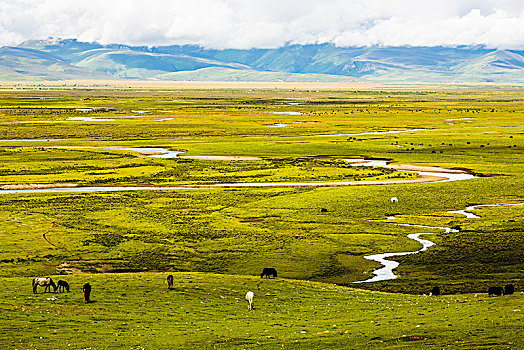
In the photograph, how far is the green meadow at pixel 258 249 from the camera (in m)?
25.5

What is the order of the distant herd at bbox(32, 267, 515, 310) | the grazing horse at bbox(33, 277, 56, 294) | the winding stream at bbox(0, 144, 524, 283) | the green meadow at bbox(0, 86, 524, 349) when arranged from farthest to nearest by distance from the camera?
the winding stream at bbox(0, 144, 524, 283) < the grazing horse at bbox(33, 277, 56, 294) < the distant herd at bbox(32, 267, 515, 310) < the green meadow at bbox(0, 86, 524, 349)

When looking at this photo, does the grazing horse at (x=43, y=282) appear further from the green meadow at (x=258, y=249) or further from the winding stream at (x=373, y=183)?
the winding stream at (x=373, y=183)

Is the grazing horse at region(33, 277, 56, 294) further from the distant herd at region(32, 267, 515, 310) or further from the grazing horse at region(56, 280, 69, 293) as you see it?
the grazing horse at region(56, 280, 69, 293)

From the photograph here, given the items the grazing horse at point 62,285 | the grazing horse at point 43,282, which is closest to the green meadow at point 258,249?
the grazing horse at point 62,285

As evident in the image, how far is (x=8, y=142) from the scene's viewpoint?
115625 millimetres

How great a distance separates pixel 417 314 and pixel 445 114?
169 metres

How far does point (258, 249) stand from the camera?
45875 mm

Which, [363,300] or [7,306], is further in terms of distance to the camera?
[363,300]

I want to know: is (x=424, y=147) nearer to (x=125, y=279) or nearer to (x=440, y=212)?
(x=440, y=212)

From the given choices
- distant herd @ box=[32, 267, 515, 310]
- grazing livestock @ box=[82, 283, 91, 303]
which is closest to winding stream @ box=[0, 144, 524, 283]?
distant herd @ box=[32, 267, 515, 310]

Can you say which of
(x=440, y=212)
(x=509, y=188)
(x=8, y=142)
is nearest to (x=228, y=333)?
(x=440, y=212)

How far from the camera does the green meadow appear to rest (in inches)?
1006

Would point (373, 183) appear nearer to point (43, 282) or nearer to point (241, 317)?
point (241, 317)

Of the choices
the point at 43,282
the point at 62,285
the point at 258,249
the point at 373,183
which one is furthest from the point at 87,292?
the point at 373,183
